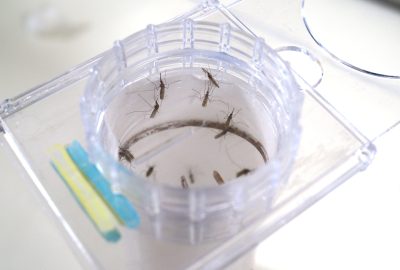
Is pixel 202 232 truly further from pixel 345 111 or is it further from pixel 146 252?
pixel 345 111

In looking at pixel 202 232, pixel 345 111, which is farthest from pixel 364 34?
pixel 202 232

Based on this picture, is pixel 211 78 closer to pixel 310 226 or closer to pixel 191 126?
pixel 191 126

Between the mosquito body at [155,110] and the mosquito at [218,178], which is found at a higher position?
the mosquito body at [155,110]

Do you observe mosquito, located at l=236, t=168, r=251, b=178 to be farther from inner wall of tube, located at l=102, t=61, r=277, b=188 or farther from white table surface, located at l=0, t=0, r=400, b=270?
white table surface, located at l=0, t=0, r=400, b=270

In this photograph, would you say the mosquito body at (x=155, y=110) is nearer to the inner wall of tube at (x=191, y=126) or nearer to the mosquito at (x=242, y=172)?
the inner wall of tube at (x=191, y=126)

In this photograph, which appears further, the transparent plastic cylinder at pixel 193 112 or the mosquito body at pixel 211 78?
the mosquito body at pixel 211 78

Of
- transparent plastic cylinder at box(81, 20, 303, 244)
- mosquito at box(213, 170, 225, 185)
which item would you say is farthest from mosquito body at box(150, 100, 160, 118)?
mosquito at box(213, 170, 225, 185)

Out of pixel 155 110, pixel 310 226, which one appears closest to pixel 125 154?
pixel 155 110

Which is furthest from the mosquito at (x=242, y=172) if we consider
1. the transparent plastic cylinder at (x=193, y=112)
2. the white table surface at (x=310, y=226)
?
the white table surface at (x=310, y=226)
